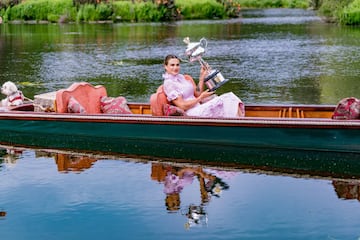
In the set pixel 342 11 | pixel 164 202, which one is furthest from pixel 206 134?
pixel 342 11

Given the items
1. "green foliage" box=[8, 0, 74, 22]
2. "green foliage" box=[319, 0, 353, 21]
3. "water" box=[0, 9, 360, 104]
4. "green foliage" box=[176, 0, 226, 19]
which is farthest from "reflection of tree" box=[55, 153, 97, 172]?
"green foliage" box=[176, 0, 226, 19]

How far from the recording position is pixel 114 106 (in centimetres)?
1035

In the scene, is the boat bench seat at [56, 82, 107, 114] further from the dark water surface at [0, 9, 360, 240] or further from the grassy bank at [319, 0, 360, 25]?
the grassy bank at [319, 0, 360, 25]

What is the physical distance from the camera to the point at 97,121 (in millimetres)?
9836

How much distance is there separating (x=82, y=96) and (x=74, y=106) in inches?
9.5

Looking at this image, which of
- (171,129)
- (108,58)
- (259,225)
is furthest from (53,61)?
(259,225)

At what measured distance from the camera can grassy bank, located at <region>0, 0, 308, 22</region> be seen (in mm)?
44125

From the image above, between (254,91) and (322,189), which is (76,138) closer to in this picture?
(322,189)

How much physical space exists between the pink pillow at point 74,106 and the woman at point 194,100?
4.45ft

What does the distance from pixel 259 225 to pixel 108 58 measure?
16641mm

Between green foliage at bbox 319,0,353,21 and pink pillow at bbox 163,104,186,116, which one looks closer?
pink pillow at bbox 163,104,186,116

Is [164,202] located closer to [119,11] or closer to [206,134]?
[206,134]

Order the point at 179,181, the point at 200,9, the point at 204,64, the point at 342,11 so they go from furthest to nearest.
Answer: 1. the point at 200,9
2. the point at 342,11
3. the point at 204,64
4. the point at 179,181

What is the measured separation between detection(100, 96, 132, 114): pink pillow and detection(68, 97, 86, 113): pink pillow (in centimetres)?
41
